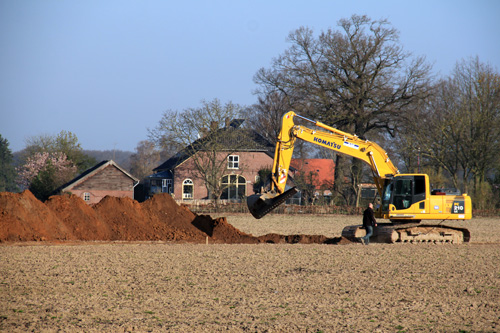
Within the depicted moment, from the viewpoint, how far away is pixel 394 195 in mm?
21938

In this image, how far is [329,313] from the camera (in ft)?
35.5

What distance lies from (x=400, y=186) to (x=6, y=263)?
13.7 meters

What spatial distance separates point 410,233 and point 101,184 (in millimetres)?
39726

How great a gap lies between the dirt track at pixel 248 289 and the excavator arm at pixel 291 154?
5.48ft

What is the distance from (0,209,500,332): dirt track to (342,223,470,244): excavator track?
1870mm

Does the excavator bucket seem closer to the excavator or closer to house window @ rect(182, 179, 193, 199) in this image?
the excavator

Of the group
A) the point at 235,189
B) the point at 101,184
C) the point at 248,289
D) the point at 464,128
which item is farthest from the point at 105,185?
the point at 248,289

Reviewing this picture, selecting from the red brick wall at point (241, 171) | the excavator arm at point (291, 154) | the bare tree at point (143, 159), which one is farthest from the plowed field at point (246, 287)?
the bare tree at point (143, 159)

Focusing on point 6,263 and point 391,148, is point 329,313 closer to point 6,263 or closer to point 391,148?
point 6,263

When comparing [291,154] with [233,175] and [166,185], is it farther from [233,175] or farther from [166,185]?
[166,185]

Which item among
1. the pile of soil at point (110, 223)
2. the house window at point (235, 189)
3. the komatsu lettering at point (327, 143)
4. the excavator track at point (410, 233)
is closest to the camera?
the pile of soil at point (110, 223)

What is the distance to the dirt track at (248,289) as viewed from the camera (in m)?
10.2

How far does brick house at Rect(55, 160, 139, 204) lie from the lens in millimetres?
55594

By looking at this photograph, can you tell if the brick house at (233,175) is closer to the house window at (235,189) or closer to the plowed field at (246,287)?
→ the house window at (235,189)
